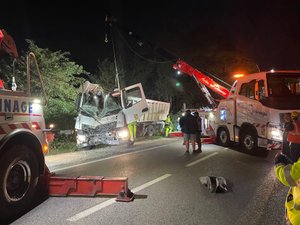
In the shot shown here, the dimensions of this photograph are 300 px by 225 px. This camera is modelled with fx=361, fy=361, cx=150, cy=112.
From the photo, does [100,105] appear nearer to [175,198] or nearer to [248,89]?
[248,89]

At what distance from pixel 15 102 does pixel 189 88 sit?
2746cm

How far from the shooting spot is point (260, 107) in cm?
1155

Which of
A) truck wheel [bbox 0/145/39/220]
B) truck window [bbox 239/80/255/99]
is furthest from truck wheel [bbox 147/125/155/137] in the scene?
truck wheel [bbox 0/145/39/220]

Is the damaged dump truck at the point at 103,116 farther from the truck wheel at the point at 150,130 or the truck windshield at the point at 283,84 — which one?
the truck wheel at the point at 150,130

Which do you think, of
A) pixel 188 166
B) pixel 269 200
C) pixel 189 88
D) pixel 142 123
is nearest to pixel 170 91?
pixel 189 88

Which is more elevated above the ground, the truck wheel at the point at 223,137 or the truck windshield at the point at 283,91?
the truck windshield at the point at 283,91

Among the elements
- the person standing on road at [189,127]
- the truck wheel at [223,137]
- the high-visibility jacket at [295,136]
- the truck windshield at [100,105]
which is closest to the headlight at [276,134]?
the person standing on road at [189,127]

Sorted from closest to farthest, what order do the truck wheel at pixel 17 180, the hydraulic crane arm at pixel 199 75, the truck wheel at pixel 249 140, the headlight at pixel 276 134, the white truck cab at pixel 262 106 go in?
the truck wheel at pixel 17 180 → the headlight at pixel 276 134 → the white truck cab at pixel 262 106 → the truck wheel at pixel 249 140 → the hydraulic crane arm at pixel 199 75

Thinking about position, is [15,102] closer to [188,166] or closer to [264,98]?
[188,166]

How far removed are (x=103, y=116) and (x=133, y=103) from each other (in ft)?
4.53

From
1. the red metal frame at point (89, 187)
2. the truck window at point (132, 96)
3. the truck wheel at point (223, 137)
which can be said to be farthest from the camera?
the truck window at point (132, 96)

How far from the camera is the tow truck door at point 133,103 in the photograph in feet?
47.5

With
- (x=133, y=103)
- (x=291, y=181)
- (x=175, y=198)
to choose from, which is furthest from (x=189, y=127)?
(x=291, y=181)

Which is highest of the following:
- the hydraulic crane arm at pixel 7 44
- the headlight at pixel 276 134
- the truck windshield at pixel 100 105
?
the hydraulic crane arm at pixel 7 44
